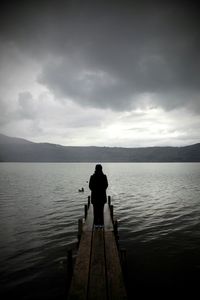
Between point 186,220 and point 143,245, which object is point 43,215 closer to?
point 143,245

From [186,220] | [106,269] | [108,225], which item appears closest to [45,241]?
[108,225]

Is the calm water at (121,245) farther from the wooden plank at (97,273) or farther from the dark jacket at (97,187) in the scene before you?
the dark jacket at (97,187)

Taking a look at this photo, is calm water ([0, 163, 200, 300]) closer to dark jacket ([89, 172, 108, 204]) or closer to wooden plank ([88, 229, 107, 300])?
wooden plank ([88, 229, 107, 300])

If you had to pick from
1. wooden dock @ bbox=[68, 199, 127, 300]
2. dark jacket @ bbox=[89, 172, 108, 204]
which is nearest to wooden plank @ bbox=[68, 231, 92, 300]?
wooden dock @ bbox=[68, 199, 127, 300]

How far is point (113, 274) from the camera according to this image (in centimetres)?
781

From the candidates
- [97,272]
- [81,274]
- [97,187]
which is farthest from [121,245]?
[81,274]

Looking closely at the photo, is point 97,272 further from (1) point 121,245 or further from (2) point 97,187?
(1) point 121,245

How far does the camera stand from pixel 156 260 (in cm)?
1318

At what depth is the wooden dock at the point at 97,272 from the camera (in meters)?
6.76

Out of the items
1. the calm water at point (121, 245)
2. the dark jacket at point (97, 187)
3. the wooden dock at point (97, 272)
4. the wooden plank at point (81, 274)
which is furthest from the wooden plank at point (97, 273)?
the calm water at point (121, 245)

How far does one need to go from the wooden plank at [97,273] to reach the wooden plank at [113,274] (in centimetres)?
19

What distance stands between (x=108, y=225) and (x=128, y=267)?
283 centimetres

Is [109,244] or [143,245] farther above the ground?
[109,244]

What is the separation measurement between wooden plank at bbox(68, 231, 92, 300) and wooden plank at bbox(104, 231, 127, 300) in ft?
2.65
